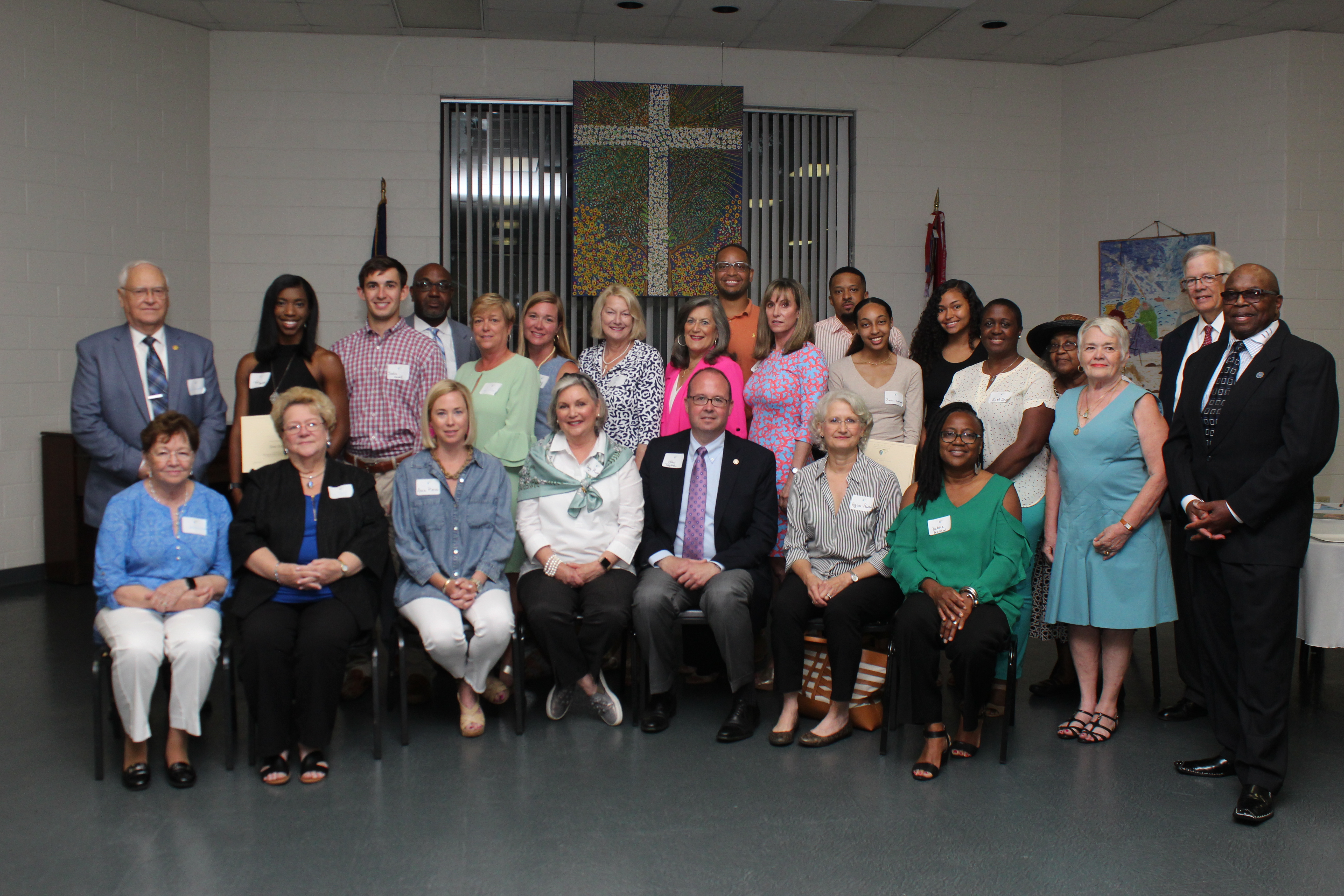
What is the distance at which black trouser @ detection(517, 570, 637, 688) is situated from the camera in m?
3.37

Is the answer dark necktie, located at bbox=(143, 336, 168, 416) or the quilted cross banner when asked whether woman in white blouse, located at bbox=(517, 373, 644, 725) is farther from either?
the quilted cross banner

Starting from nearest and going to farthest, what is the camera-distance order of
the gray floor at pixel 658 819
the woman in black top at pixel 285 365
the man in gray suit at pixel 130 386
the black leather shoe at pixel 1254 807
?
the gray floor at pixel 658 819 < the black leather shoe at pixel 1254 807 < the man in gray suit at pixel 130 386 < the woman in black top at pixel 285 365

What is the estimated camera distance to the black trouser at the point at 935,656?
10.1 ft

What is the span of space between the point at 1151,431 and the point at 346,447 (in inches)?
118

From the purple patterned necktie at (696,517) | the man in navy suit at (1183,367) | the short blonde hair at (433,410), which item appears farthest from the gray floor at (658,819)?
the short blonde hair at (433,410)

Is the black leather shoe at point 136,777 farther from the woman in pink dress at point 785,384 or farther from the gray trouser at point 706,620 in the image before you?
the woman in pink dress at point 785,384

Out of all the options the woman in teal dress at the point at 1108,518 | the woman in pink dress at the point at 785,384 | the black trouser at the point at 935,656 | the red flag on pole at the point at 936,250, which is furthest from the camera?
the red flag on pole at the point at 936,250

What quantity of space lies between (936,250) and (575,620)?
469 cm

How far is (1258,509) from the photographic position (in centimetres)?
271

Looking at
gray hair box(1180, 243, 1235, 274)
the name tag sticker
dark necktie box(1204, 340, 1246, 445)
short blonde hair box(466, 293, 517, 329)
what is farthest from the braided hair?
short blonde hair box(466, 293, 517, 329)

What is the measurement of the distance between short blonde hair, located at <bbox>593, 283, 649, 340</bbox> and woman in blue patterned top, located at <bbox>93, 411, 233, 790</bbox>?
1622 millimetres

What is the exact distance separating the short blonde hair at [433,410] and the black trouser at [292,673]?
0.71 meters

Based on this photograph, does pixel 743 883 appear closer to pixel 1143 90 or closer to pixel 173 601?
pixel 173 601

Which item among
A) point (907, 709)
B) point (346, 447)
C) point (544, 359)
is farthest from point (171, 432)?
point (907, 709)
